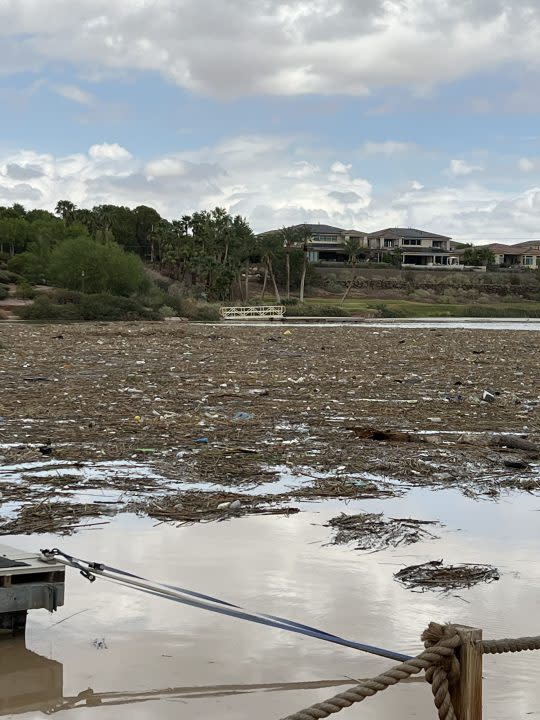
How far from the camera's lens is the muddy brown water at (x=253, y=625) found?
4.44 m

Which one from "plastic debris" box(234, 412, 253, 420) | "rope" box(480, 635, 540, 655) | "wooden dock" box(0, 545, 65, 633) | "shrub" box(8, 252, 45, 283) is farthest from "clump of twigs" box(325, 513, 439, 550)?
"shrub" box(8, 252, 45, 283)

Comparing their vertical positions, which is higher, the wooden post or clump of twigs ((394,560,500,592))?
the wooden post

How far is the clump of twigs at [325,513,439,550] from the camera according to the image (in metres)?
7.07

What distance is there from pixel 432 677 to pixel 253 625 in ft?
7.16

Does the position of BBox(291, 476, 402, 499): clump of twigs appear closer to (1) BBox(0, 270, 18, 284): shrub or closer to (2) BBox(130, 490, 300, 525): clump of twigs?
(2) BBox(130, 490, 300, 525): clump of twigs

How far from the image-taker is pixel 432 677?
11.0 feet

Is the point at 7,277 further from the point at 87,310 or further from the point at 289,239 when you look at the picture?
the point at 289,239

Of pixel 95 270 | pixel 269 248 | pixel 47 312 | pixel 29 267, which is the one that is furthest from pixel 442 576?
pixel 269 248

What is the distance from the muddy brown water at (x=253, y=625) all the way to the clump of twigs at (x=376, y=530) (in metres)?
0.14

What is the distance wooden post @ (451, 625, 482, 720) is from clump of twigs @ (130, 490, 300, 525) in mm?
4318

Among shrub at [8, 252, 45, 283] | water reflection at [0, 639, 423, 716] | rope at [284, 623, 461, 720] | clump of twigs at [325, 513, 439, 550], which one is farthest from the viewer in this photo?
shrub at [8, 252, 45, 283]

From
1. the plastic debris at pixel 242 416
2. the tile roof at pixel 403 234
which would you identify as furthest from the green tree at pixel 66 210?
the plastic debris at pixel 242 416

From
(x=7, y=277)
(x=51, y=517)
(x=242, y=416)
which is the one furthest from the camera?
(x=7, y=277)

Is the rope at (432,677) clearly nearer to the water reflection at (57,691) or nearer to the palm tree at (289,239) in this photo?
the water reflection at (57,691)
